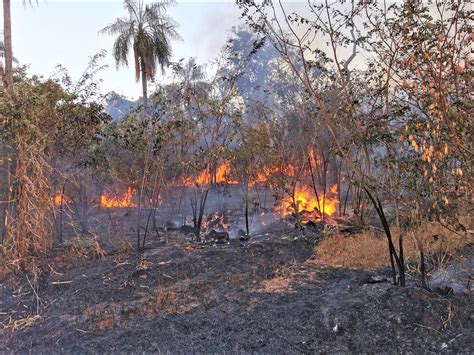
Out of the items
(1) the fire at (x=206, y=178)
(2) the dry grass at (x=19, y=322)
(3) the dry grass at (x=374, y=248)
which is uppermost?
(1) the fire at (x=206, y=178)

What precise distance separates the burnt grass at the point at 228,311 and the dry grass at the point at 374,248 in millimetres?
471

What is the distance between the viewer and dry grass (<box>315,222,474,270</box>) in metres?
8.16

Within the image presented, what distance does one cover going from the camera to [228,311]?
6605mm

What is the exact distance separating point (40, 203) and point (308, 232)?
7.64m

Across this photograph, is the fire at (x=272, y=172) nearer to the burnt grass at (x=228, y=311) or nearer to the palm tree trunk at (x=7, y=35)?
the burnt grass at (x=228, y=311)

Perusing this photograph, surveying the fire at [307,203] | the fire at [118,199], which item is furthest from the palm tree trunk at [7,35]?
the fire at [307,203]

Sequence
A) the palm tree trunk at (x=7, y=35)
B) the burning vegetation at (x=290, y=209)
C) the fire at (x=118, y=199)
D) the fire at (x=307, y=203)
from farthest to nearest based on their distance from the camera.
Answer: the fire at (x=118, y=199) → the fire at (x=307, y=203) → the palm tree trunk at (x=7, y=35) → the burning vegetation at (x=290, y=209)

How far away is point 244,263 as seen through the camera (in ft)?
30.9

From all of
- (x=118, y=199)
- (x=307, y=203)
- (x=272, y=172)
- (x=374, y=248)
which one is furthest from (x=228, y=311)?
(x=118, y=199)

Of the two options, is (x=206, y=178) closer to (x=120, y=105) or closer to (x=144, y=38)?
(x=144, y=38)

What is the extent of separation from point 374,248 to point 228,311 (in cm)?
407

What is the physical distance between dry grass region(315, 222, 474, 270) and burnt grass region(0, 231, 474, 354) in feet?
1.54

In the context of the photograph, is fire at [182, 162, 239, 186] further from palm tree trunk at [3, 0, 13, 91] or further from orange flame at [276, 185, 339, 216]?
palm tree trunk at [3, 0, 13, 91]

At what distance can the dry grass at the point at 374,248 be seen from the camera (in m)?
8.16
